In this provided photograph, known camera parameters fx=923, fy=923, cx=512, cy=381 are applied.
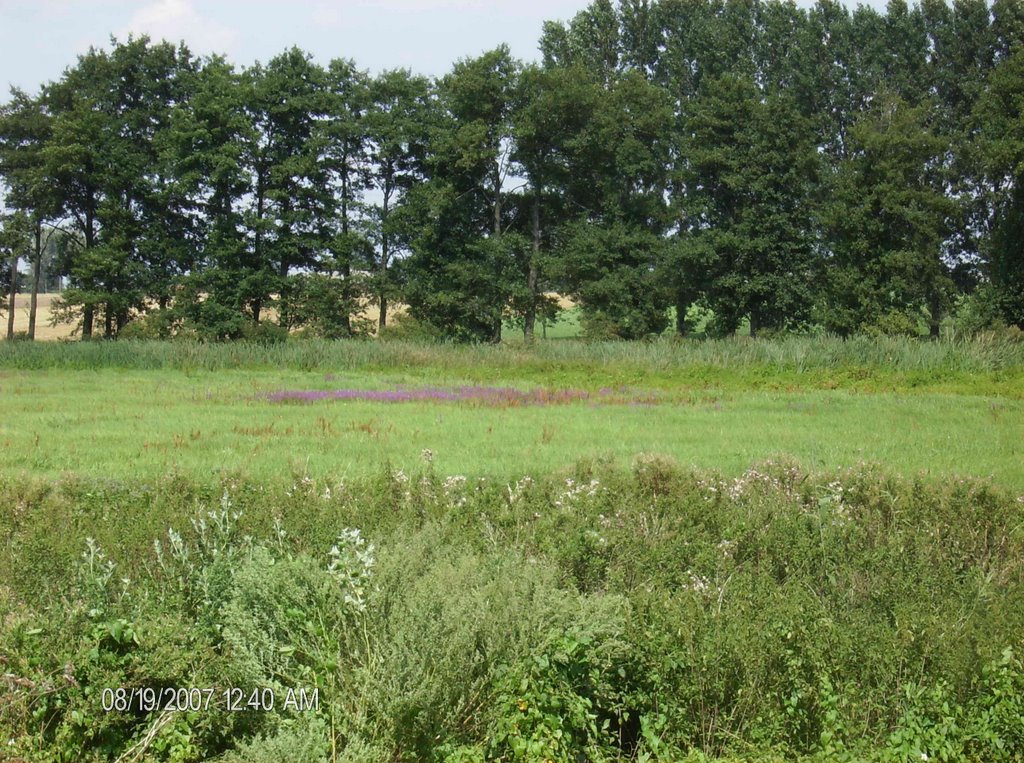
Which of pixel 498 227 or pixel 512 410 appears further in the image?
pixel 498 227

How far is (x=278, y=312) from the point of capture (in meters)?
41.8

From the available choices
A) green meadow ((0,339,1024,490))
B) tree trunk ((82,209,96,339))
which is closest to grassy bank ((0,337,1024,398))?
green meadow ((0,339,1024,490))

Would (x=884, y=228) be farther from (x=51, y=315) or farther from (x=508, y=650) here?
(x=51, y=315)

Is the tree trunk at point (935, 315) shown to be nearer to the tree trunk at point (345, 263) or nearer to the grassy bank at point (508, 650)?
the tree trunk at point (345, 263)

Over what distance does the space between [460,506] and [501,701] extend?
3.48 m

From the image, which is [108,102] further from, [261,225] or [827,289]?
[827,289]

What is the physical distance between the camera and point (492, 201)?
42.8 meters

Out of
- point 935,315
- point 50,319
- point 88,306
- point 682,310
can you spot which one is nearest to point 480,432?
point 682,310

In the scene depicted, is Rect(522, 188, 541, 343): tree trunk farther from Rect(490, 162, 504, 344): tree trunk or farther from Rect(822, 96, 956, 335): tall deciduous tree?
Rect(822, 96, 956, 335): tall deciduous tree

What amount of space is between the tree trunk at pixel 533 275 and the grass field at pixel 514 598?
28128 mm

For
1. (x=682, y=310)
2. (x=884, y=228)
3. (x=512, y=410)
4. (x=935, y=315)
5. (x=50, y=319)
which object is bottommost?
(x=512, y=410)

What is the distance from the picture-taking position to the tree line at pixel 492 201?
126 feet
